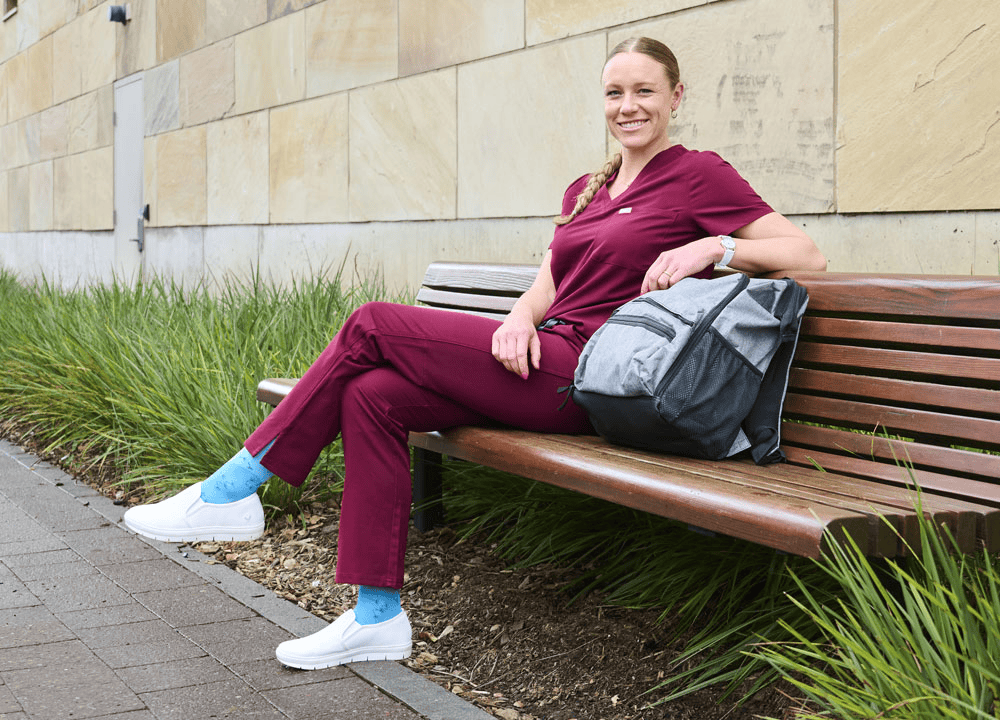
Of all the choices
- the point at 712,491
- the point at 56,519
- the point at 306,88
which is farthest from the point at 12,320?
the point at 712,491

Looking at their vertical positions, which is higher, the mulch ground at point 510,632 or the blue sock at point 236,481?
the blue sock at point 236,481

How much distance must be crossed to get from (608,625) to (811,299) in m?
1.04

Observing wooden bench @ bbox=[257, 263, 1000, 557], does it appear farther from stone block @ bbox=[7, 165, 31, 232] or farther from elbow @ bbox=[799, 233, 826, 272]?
stone block @ bbox=[7, 165, 31, 232]

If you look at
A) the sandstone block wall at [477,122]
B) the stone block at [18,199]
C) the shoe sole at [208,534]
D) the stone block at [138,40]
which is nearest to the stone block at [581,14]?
the sandstone block wall at [477,122]

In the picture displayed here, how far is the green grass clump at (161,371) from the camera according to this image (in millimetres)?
4637

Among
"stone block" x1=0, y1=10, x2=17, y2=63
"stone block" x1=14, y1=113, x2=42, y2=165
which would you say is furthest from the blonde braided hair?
"stone block" x1=0, y1=10, x2=17, y2=63

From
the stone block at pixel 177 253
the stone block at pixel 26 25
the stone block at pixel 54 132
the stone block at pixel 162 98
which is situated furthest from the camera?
the stone block at pixel 26 25

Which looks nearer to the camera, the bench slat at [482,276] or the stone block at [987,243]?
the stone block at [987,243]

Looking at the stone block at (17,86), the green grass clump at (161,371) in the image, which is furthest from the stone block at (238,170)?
the stone block at (17,86)

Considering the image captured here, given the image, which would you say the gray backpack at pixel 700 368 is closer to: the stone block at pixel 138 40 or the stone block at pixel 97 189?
the stone block at pixel 138 40

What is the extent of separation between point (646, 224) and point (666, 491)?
3.46 feet

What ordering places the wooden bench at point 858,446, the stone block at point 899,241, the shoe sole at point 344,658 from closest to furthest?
1. the wooden bench at point 858,446
2. the shoe sole at point 344,658
3. the stone block at point 899,241

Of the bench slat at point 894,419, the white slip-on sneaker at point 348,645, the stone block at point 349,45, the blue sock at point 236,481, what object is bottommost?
the white slip-on sneaker at point 348,645

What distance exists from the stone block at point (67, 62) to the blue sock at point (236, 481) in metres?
10.8
